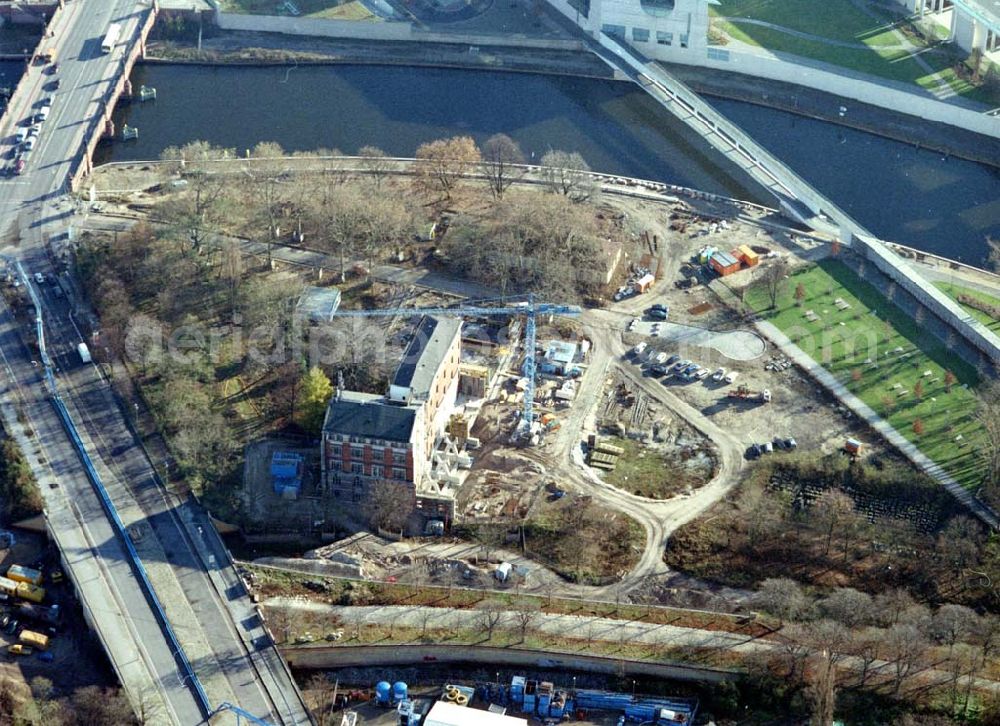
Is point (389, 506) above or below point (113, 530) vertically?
above

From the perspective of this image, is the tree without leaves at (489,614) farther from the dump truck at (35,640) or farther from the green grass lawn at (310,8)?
the green grass lawn at (310,8)

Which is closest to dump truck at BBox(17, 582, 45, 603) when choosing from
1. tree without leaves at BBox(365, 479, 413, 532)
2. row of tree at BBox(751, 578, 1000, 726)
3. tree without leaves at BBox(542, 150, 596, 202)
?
tree without leaves at BBox(365, 479, 413, 532)

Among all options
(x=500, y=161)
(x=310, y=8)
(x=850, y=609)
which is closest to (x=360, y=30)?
(x=310, y=8)

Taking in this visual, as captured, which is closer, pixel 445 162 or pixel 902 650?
pixel 902 650

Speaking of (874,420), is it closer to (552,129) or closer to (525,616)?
(525,616)

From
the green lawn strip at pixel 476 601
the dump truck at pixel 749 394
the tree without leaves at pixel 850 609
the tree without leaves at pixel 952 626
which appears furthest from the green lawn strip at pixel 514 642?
the dump truck at pixel 749 394

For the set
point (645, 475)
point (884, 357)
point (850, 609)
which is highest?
point (884, 357)

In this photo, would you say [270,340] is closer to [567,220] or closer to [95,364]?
[95,364]
